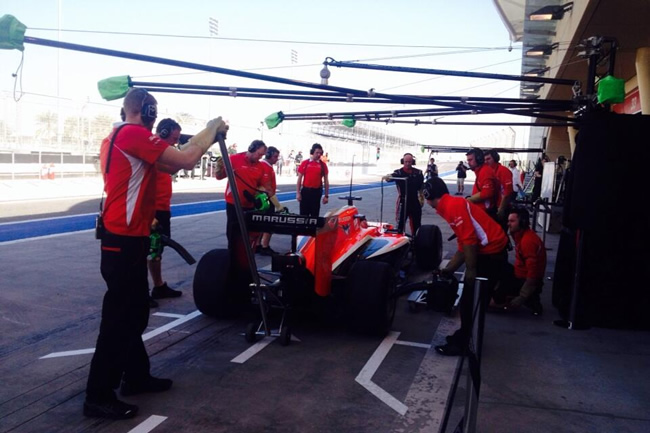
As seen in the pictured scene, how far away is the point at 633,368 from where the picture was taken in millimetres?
4785

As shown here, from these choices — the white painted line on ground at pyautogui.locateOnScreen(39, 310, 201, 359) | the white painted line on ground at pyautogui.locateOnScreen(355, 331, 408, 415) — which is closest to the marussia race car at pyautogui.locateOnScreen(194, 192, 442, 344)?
the white painted line on ground at pyautogui.locateOnScreen(355, 331, 408, 415)

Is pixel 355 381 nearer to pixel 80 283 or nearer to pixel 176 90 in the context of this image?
pixel 176 90

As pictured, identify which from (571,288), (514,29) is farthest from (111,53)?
(514,29)

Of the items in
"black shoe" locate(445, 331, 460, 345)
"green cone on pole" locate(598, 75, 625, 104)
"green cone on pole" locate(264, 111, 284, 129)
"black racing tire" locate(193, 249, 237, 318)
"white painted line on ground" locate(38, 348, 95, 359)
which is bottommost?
"white painted line on ground" locate(38, 348, 95, 359)

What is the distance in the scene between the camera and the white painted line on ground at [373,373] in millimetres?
3871

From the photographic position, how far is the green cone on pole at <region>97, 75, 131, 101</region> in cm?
537

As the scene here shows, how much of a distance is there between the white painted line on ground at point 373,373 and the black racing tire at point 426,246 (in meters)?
3.00

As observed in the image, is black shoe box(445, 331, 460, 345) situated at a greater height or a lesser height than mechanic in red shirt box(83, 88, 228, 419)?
lesser

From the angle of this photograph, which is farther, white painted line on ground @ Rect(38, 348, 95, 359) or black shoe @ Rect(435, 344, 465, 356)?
black shoe @ Rect(435, 344, 465, 356)

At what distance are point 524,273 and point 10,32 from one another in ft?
18.1

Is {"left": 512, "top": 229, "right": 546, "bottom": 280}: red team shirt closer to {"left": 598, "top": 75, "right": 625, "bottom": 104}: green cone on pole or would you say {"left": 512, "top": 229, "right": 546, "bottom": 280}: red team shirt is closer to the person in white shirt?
{"left": 598, "top": 75, "right": 625, "bottom": 104}: green cone on pole

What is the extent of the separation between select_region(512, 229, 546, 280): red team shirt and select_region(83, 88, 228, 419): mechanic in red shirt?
4.06 meters

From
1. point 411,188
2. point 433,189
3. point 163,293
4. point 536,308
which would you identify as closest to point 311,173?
point 411,188

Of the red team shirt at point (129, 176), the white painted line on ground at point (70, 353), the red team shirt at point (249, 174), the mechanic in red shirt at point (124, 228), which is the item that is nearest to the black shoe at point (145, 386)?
the mechanic in red shirt at point (124, 228)
